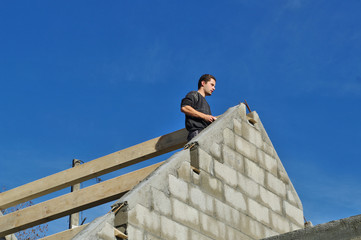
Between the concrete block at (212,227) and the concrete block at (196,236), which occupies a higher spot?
the concrete block at (212,227)

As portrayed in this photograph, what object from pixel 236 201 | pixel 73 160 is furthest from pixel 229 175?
pixel 73 160

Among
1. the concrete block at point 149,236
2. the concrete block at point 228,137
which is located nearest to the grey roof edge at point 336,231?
the concrete block at point 149,236

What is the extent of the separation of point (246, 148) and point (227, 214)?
117cm

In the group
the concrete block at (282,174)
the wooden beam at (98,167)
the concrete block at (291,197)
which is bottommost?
the concrete block at (291,197)

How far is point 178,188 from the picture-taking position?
635 cm

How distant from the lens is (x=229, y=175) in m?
7.22

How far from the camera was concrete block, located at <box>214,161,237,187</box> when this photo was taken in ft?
23.1

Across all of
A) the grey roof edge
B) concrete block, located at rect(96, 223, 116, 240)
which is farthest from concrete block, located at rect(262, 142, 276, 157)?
the grey roof edge

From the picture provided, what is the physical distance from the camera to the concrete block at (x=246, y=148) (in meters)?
7.66

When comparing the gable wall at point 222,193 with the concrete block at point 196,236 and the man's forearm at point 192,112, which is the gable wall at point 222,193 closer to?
the concrete block at point 196,236

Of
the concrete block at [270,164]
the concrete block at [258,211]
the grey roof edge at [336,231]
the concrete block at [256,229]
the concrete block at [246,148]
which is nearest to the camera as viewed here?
the grey roof edge at [336,231]

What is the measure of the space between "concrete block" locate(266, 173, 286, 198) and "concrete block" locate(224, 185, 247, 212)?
28.6 inches

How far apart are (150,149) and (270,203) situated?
180 centimetres

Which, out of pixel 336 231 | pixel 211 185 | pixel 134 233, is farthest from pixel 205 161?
pixel 336 231
